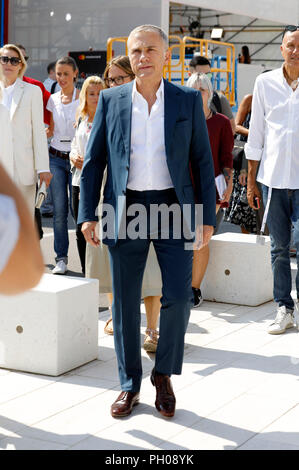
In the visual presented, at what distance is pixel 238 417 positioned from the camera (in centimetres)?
414

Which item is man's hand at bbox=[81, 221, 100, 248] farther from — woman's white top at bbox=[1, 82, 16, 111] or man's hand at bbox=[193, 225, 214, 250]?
woman's white top at bbox=[1, 82, 16, 111]

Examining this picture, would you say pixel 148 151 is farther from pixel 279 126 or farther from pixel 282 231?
pixel 282 231

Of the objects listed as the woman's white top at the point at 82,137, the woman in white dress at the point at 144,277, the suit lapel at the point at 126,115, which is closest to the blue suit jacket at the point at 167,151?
the suit lapel at the point at 126,115

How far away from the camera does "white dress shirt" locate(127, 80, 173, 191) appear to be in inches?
158

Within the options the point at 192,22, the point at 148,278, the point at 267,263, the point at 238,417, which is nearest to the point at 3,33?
the point at 267,263

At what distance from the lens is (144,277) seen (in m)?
5.27

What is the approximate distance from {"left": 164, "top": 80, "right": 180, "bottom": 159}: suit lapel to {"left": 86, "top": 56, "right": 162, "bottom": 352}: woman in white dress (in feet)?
4.74

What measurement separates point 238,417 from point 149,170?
1368 millimetres

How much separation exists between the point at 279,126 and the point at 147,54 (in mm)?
1978

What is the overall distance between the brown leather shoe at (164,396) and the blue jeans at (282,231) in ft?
6.59

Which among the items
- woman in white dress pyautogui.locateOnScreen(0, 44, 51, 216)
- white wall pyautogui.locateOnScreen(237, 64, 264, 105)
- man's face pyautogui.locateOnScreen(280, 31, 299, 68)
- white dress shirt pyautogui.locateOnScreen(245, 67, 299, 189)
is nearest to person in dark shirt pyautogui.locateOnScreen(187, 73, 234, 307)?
white dress shirt pyautogui.locateOnScreen(245, 67, 299, 189)

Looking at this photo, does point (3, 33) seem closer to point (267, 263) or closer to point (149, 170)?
point (267, 263)

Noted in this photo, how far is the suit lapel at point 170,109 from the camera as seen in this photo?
3.99 metres

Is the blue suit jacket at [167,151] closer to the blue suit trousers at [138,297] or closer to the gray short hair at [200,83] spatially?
the blue suit trousers at [138,297]
